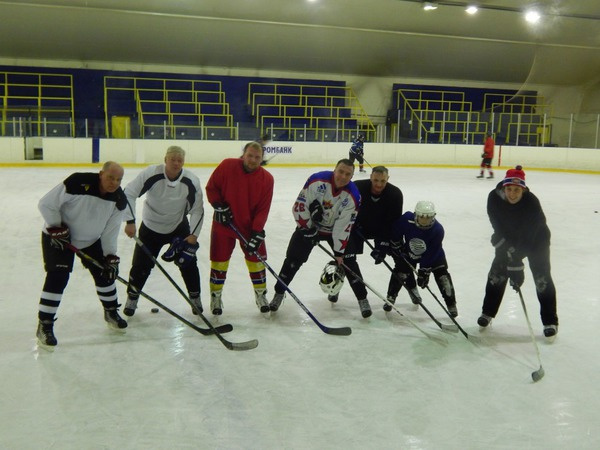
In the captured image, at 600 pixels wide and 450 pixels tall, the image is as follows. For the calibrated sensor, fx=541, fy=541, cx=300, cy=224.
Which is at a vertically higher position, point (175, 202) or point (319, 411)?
point (175, 202)

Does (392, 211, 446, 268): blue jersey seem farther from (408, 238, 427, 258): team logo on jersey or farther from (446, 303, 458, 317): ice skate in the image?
(446, 303, 458, 317): ice skate

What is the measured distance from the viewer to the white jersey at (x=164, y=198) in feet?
11.0

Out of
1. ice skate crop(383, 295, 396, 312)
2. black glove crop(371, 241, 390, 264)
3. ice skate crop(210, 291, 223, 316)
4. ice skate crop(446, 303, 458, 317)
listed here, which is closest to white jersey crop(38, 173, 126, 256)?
Result: ice skate crop(210, 291, 223, 316)

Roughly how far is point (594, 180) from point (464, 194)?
5630 mm

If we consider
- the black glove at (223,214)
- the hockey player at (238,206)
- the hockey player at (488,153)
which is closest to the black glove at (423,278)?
the hockey player at (238,206)

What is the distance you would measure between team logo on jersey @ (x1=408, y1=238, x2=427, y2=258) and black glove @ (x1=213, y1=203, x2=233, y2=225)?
1188mm

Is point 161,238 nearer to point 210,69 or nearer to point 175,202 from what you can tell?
point 175,202

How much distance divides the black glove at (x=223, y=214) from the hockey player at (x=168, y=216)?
0.46 ft

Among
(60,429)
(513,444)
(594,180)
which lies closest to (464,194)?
(594,180)

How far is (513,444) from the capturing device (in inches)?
84.6

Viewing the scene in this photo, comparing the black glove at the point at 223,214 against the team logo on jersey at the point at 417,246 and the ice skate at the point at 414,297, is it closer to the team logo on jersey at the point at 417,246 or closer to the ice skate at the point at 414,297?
the team logo on jersey at the point at 417,246

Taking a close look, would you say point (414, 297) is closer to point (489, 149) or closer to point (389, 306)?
point (389, 306)

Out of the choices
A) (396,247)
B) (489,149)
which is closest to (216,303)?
(396,247)

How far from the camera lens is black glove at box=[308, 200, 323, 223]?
3.50 metres
